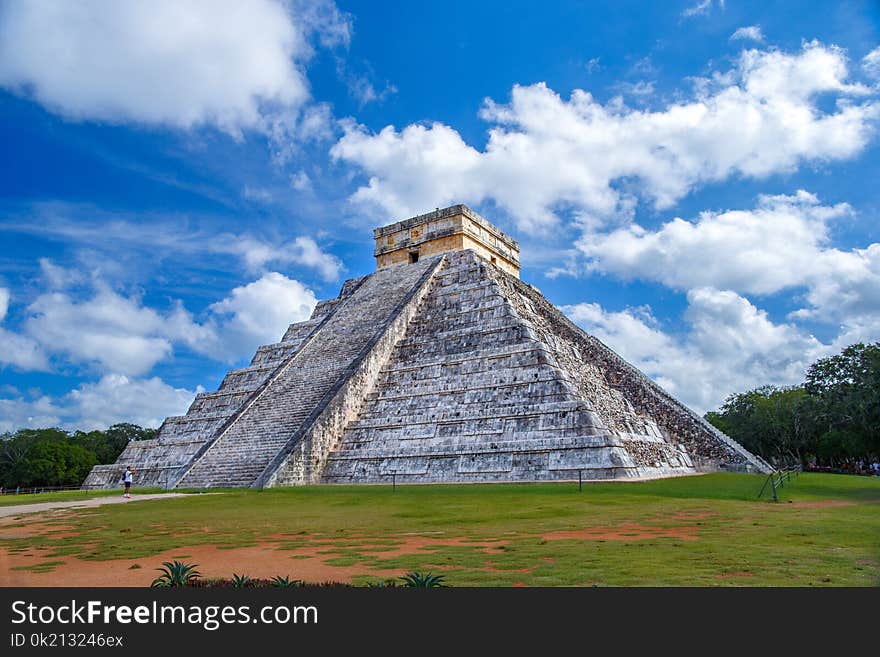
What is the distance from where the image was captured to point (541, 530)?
23.4ft

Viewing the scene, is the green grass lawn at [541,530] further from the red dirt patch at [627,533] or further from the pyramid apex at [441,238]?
the pyramid apex at [441,238]

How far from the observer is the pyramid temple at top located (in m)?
14.2

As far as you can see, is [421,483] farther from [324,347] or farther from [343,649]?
[343,649]

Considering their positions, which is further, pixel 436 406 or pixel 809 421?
pixel 809 421

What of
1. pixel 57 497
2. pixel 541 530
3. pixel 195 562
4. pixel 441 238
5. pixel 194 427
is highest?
pixel 441 238

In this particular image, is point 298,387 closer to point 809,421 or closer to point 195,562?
point 195,562

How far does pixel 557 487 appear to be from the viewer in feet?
39.6

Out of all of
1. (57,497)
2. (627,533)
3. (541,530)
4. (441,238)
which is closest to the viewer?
(627,533)

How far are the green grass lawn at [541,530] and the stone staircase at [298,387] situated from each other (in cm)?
315

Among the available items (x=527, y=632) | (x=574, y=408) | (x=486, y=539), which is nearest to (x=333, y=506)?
(x=486, y=539)

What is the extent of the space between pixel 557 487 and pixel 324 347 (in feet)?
36.7

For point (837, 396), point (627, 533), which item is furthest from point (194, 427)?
point (837, 396)

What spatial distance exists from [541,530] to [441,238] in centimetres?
1855

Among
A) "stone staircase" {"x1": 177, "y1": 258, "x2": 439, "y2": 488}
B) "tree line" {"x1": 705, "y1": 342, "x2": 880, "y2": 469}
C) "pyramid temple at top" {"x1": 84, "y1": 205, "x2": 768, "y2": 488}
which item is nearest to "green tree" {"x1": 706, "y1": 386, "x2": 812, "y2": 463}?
"tree line" {"x1": 705, "y1": 342, "x2": 880, "y2": 469}
